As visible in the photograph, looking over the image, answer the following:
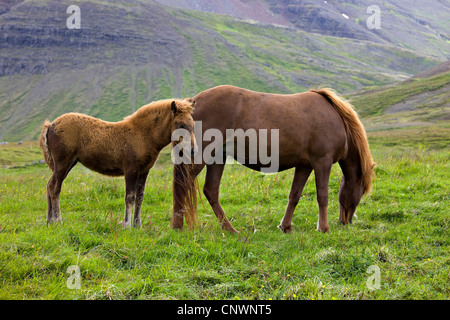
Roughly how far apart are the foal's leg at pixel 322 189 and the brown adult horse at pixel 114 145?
2597 mm

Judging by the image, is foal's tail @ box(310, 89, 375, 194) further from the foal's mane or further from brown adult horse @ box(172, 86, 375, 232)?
the foal's mane

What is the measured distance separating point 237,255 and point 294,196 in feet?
7.58

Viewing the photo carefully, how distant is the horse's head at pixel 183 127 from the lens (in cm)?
643

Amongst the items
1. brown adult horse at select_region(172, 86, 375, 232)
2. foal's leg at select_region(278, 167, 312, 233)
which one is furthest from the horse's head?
foal's leg at select_region(278, 167, 312, 233)

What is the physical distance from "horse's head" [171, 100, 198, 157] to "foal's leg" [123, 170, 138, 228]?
3.33 ft

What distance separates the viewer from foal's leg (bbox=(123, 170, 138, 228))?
6.64 m

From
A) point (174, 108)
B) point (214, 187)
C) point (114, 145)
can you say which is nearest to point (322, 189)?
point (214, 187)

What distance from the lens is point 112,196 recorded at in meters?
9.39

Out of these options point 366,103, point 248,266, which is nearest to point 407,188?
Result: point 248,266

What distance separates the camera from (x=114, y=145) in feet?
22.8

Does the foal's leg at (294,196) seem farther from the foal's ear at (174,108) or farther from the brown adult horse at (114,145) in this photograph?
the foal's ear at (174,108)

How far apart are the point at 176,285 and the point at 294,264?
1.76 metres

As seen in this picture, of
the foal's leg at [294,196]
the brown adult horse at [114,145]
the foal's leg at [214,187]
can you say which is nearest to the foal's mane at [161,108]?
the brown adult horse at [114,145]

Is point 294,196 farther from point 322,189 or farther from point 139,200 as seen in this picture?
point 139,200
